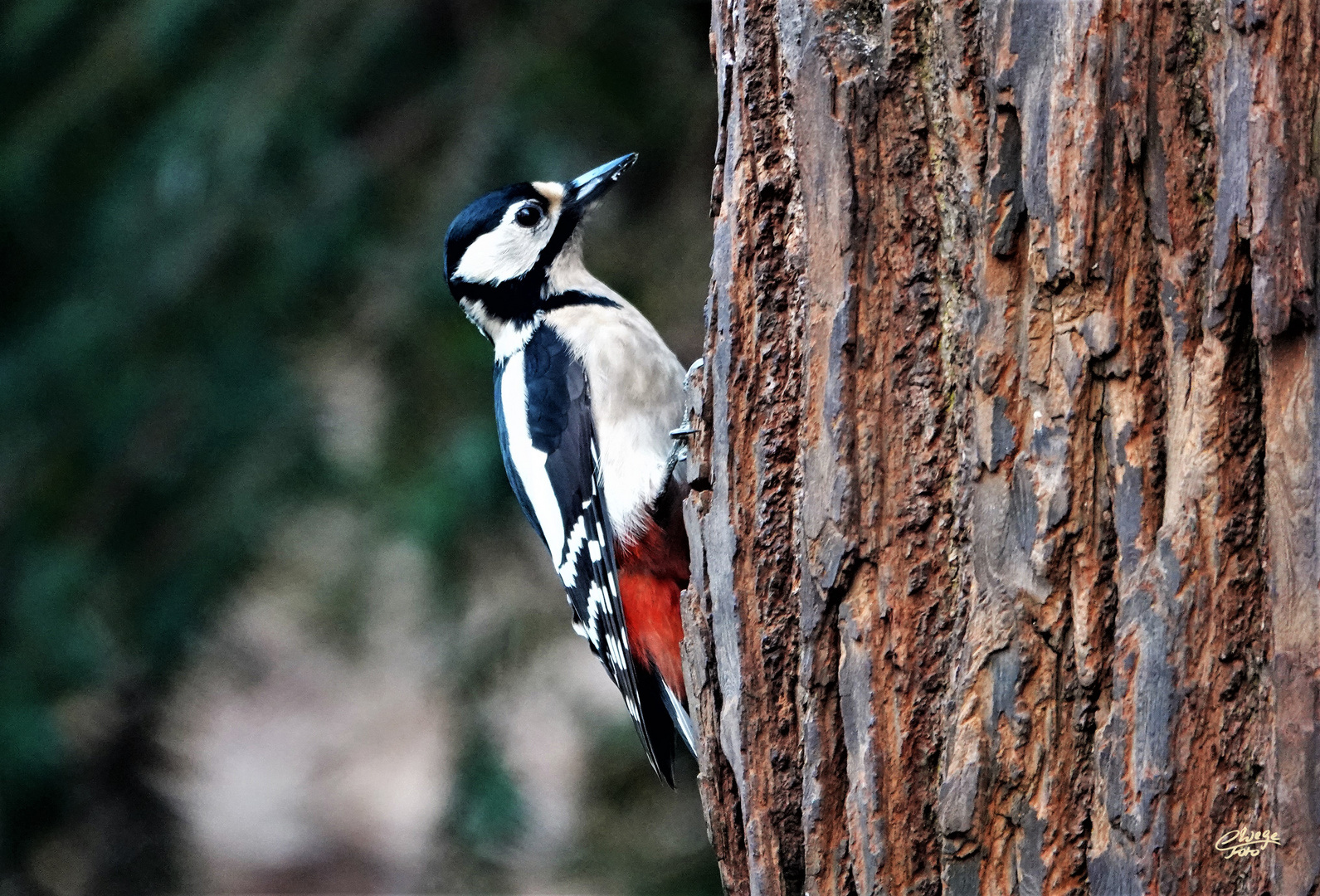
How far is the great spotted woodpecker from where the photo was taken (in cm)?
279

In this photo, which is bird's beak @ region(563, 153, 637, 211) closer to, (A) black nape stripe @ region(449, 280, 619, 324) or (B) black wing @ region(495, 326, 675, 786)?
(A) black nape stripe @ region(449, 280, 619, 324)

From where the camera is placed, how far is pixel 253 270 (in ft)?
10.8

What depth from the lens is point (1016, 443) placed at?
1.52 m

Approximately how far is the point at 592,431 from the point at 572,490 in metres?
0.14

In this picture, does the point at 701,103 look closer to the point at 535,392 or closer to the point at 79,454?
the point at 535,392

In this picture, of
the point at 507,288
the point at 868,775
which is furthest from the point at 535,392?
the point at 868,775

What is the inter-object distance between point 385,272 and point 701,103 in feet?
2.76

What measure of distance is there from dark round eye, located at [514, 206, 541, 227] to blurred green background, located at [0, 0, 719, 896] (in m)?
0.08
